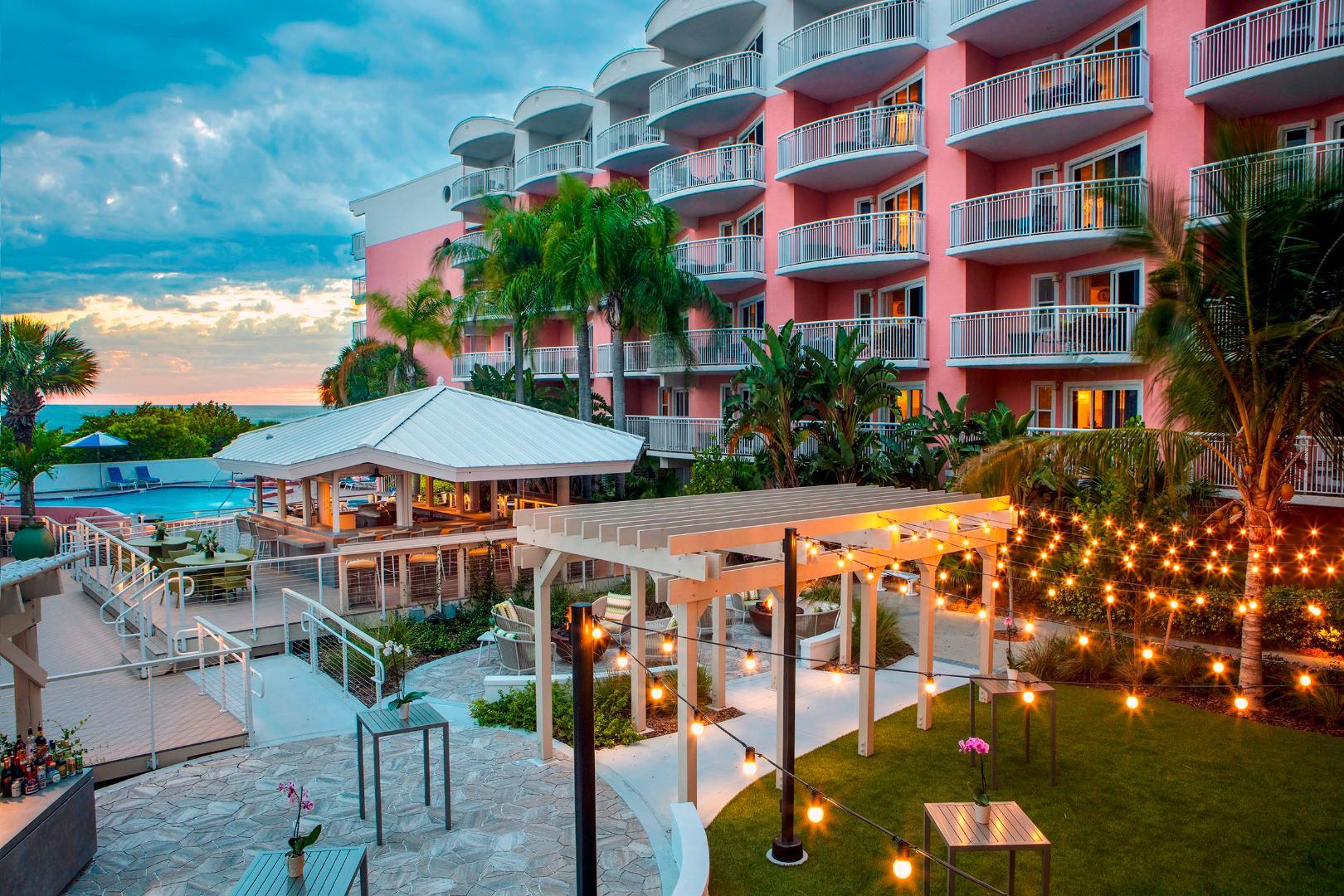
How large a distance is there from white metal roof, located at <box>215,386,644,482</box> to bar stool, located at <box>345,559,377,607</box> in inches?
84.0

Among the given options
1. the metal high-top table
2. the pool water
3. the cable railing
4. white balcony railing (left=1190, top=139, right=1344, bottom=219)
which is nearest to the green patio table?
the metal high-top table

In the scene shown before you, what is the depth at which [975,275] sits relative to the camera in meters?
19.9

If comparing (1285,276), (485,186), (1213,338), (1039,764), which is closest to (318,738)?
(1039,764)

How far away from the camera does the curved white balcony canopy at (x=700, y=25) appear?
2473cm

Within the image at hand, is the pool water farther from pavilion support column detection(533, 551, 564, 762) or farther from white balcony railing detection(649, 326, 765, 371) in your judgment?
pavilion support column detection(533, 551, 564, 762)

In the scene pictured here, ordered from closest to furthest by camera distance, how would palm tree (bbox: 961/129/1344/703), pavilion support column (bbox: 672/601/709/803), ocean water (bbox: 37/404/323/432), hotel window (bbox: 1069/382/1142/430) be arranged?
1. pavilion support column (bbox: 672/601/709/803)
2. palm tree (bbox: 961/129/1344/703)
3. hotel window (bbox: 1069/382/1142/430)
4. ocean water (bbox: 37/404/323/432)

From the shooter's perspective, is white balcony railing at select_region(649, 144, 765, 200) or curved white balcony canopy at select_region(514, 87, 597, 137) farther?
curved white balcony canopy at select_region(514, 87, 597, 137)

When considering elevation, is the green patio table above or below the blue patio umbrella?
below

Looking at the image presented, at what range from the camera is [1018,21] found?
60.5ft

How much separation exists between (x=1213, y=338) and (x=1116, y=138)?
33.8 feet

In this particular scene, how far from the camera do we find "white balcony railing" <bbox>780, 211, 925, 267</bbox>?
20.7m

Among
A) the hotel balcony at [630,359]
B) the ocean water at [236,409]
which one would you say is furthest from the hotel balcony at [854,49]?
the ocean water at [236,409]

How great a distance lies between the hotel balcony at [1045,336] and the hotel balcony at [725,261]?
730cm

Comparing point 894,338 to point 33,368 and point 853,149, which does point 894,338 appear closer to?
point 853,149
